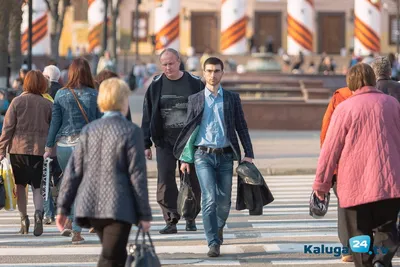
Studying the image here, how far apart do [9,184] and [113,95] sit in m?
4.72

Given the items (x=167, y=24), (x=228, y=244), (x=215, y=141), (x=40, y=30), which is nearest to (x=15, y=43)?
(x=228, y=244)

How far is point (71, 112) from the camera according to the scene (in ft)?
39.7

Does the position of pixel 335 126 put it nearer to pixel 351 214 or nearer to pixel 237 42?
pixel 351 214

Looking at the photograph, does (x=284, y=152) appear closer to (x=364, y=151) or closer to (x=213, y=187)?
(x=213, y=187)

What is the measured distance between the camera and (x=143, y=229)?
8.15 m

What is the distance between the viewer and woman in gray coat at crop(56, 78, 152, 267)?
26.8ft

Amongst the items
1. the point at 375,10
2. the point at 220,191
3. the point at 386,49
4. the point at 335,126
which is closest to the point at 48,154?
the point at 220,191

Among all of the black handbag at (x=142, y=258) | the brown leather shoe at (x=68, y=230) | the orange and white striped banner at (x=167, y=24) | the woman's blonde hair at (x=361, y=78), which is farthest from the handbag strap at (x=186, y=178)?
the orange and white striped banner at (x=167, y=24)

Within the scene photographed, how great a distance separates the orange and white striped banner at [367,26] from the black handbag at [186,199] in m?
57.6

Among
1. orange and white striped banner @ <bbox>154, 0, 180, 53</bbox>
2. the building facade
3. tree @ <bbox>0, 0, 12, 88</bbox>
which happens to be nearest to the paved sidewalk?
tree @ <bbox>0, 0, 12, 88</bbox>

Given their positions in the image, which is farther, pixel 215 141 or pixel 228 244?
pixel 228 244

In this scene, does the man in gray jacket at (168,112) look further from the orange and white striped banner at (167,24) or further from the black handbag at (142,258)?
the orange and white striped banner at (167,24)

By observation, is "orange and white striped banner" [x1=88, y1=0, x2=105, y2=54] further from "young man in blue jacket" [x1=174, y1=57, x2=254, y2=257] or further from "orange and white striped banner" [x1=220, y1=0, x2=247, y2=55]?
"young man in blue jacket" [x1=174, y1=57, x2=254, y2=257]

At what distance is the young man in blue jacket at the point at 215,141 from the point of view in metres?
11.3
